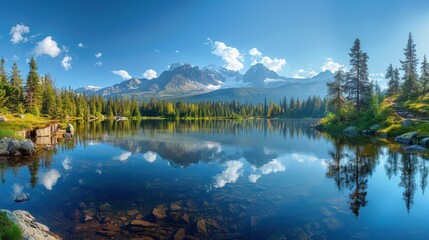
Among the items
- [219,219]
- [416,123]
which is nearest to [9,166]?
[219,219]

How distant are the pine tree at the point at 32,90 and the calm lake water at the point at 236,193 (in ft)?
209

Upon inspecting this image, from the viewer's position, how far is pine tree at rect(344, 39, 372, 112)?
69.0 metres

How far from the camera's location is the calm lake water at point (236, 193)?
1412cm

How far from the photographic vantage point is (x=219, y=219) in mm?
15125

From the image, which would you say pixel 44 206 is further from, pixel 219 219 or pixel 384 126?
pixel 384 126

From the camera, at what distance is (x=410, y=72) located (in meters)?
82.4

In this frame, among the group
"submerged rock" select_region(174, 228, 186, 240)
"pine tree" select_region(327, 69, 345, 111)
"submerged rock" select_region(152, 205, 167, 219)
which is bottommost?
"submerged rock" select_region(174, 228, 186, 240)

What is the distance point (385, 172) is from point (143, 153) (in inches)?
1164

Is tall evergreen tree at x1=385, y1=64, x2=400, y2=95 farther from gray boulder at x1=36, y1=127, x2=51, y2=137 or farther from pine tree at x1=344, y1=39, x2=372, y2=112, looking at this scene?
gray boulder at x1=36, y1=127, x2=51, y2=137

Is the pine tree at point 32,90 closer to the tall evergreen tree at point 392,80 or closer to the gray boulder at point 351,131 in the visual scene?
the gray boulder at point 351,131

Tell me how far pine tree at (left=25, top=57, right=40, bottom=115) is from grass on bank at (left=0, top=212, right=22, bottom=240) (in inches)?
3533

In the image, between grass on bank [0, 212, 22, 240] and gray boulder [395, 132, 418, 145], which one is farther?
gray boulder [395, 132, 418, 145]

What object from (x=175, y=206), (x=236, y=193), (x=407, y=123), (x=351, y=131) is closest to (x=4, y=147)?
(x=175, y=206)

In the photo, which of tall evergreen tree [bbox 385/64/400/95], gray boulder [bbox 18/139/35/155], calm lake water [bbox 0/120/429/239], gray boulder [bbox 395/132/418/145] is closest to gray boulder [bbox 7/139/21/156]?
gray boulder [bbox 18/139/35/155]
